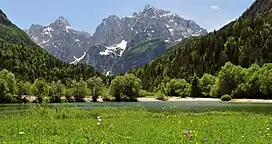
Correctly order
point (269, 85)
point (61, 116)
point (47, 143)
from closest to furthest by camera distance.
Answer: point (47, 143)
point (61, 116)
point (269, 85)

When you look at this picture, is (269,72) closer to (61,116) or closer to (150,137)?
(61,116)

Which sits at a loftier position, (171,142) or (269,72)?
(269,72)

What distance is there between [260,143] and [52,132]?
1768 cm

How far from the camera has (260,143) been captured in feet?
79.5

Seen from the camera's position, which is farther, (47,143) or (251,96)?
(251,96)

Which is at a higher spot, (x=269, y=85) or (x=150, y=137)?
(x=269, y=85)

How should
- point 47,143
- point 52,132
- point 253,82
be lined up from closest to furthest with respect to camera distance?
point 47,143
point 52,132
point 253,82

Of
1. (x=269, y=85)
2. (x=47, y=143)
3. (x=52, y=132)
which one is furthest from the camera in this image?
(x=269, y=85)

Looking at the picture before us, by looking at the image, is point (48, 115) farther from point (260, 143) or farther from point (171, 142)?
point (260, 143)

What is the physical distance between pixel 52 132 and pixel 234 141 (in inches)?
615

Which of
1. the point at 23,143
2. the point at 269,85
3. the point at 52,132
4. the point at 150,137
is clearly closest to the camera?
the point at 23,143

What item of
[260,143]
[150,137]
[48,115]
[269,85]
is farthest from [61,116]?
[269,85]

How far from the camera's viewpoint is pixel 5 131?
118ft

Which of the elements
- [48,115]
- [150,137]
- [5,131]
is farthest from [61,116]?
[150,137]
